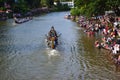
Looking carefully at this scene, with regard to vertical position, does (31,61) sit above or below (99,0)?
below

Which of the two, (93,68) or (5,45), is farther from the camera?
(5,45)

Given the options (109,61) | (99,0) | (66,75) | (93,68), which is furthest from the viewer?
(99,0)

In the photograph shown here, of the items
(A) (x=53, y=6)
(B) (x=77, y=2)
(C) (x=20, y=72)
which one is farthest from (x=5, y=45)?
(A) (x=53, y=6)

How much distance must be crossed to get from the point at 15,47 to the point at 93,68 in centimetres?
1461

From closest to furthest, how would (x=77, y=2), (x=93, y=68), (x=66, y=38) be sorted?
1. (x=93, y=68)
2. (x=66, y=38)
3. (x=77, y=2)

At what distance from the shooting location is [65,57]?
120ft

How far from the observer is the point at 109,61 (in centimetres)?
3375

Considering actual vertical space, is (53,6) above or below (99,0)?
below

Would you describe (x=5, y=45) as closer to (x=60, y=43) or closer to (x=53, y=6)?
(x=60, y=43)

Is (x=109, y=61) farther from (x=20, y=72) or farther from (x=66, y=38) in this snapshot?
(x=66, y=38)

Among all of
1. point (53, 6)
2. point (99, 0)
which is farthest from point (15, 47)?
point (53, 6)

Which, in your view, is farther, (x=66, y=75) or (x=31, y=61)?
(x=31, y=61)

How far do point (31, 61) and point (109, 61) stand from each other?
7.49 m

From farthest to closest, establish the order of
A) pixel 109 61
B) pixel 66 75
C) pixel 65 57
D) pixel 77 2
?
pixel 77 2
pixel 65 57
pixel 109 61
pixel 66 75
